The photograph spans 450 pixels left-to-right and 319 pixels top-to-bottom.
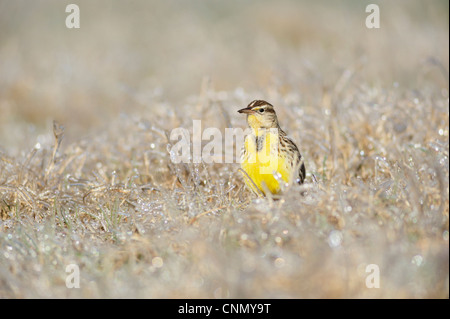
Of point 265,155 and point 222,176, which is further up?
point 265,155

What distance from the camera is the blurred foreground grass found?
261 centimetres

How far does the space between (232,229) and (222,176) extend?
5.31 feet

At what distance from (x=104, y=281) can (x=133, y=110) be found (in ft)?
17.4

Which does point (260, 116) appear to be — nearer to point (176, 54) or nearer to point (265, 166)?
point (265, 166)

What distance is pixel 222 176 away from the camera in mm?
4676

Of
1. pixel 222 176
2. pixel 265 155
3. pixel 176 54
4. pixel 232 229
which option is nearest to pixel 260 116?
pixel 265 155

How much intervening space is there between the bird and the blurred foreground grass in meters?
0.19

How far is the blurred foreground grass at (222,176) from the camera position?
261 cm

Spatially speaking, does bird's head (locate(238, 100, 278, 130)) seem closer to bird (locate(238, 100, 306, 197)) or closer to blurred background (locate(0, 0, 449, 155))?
bird (locate(238, 100, 306, 197))

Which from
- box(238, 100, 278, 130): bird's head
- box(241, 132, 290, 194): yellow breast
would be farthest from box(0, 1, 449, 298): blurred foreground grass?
box(238, 100, 278, 130): bird's head

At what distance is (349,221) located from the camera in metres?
2.93

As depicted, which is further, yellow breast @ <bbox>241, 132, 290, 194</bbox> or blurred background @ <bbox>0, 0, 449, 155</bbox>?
blurred background @ <bbox>0, 0, 449, 155</bbox>

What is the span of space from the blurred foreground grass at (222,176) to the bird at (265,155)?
7.6 inches

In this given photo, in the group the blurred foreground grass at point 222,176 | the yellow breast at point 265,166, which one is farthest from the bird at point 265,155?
the blurred foreground grass at point 222,176
